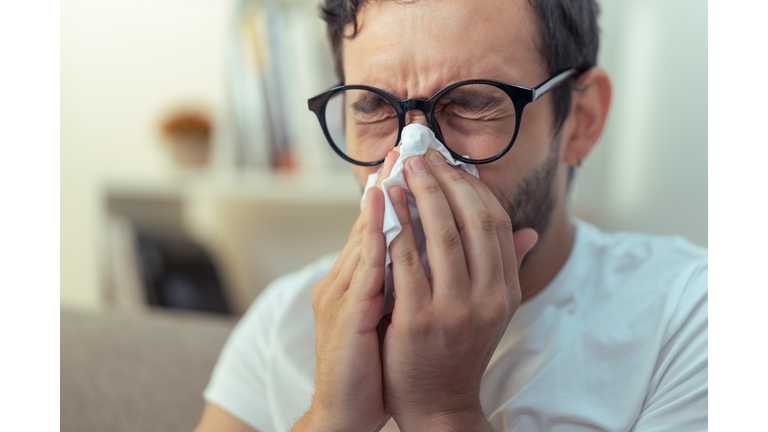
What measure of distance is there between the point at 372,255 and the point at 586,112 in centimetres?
63

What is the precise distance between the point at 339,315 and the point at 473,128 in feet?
1.24

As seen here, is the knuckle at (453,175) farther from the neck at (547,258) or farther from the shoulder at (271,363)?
the shoulder at (271,363)

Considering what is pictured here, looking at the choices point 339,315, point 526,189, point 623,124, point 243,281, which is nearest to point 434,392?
point 339,315

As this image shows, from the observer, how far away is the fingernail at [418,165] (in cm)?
75

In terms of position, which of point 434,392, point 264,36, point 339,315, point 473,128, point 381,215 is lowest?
point 434,392

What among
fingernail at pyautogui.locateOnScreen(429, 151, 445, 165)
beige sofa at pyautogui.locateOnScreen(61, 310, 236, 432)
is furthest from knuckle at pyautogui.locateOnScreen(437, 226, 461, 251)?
beige sofa at pyautogui.locateOnScreen(61, 310, 236, 432)

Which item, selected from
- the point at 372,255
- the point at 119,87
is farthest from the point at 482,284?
the point at 119,87

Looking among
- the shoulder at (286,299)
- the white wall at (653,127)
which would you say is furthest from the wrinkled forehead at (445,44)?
the white wall at (653,127)

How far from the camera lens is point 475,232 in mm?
714

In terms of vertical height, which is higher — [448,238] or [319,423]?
[448,238]

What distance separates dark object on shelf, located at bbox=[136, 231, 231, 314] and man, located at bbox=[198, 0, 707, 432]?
122 centimetres

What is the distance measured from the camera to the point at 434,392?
0.71 meters

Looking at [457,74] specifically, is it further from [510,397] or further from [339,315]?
[510,397]

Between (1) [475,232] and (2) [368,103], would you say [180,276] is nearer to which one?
(2) [368,103]
